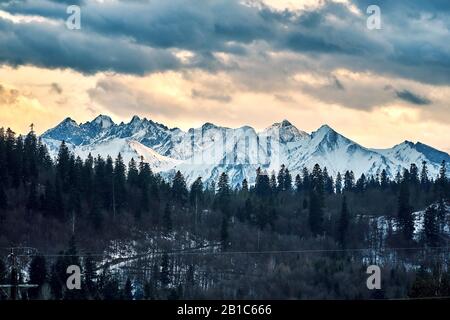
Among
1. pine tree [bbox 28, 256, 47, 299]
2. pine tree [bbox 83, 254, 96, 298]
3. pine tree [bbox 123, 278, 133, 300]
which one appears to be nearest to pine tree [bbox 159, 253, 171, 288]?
pine tree [bbox 83, 254, 96, 298]

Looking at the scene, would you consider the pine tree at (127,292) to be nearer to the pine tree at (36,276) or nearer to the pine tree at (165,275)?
the pine tree at (36,276)

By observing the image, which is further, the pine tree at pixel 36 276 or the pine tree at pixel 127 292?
the pine tree at pixel 127 292

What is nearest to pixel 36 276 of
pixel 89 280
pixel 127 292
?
pixel 89 280

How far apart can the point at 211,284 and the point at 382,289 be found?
1474 inches

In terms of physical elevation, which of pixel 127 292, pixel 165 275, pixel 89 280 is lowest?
pixel 127 292

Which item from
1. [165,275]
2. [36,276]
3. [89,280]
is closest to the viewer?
[36,276]

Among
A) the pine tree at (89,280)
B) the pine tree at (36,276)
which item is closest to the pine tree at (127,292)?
the pine tree at (89,280)

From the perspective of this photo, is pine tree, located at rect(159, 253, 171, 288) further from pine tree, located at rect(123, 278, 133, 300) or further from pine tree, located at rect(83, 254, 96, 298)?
pine tree, located at rect(123, 278, 133, 300)

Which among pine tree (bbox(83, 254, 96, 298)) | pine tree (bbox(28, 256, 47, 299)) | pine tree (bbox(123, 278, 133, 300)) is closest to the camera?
pine tree (bbox(83, 254, 96, 298))

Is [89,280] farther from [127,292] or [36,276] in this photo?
[36,276]

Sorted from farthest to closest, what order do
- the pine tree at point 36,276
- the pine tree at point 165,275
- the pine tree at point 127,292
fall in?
the pine tree at point 165,275 → the pine tree at point 127,292 → the pine tree at point 36,276

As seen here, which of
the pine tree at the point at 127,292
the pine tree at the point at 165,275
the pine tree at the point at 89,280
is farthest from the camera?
the pine tree at the point at 165,275
